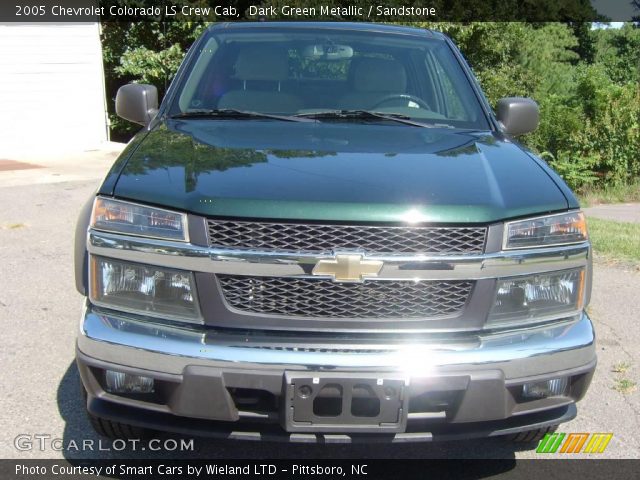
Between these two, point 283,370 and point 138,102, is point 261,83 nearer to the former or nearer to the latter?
point 138,102

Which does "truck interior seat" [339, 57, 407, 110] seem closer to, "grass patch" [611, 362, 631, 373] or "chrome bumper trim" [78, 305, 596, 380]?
"chrome bumper trim" [78, 305, 596, 380]

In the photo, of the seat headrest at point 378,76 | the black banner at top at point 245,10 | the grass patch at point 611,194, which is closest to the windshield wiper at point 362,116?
the seat headrest at point 378,76

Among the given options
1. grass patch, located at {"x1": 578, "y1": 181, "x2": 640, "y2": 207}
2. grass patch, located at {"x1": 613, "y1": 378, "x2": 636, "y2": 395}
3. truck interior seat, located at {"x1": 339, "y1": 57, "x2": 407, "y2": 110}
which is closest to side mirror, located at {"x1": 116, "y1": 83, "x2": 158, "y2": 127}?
truck interior seat, located at {"x1": 339, "y1": 57, "x2": 407, "y2": 110}

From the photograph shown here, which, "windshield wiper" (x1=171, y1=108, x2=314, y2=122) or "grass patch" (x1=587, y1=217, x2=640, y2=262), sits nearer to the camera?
"windshield wiper" (x1=171, y1=108, x2=314, y2=122)

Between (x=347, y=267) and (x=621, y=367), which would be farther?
(x=621, y=367)

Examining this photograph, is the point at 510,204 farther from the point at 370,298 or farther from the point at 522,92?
the point at 522,92

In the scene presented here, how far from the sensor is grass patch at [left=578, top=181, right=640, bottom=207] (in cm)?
1009

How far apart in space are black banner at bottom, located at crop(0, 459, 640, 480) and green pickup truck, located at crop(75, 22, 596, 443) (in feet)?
0.93

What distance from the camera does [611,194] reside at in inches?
404

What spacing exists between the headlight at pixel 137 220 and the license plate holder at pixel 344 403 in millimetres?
641

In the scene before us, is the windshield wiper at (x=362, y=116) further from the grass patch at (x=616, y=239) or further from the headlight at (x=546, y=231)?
the grass patch at (x=616, y=239)

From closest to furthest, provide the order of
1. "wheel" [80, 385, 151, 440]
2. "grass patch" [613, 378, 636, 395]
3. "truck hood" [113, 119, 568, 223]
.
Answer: "truck hood" [113, 119, 568, 223] → "wheel" [80, 385, 151, 440] → "grass patch" [613, 378, 636, 395]

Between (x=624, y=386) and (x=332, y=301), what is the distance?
7.16 ft

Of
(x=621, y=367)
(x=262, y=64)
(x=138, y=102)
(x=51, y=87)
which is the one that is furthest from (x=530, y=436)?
(x=51, y=87)
